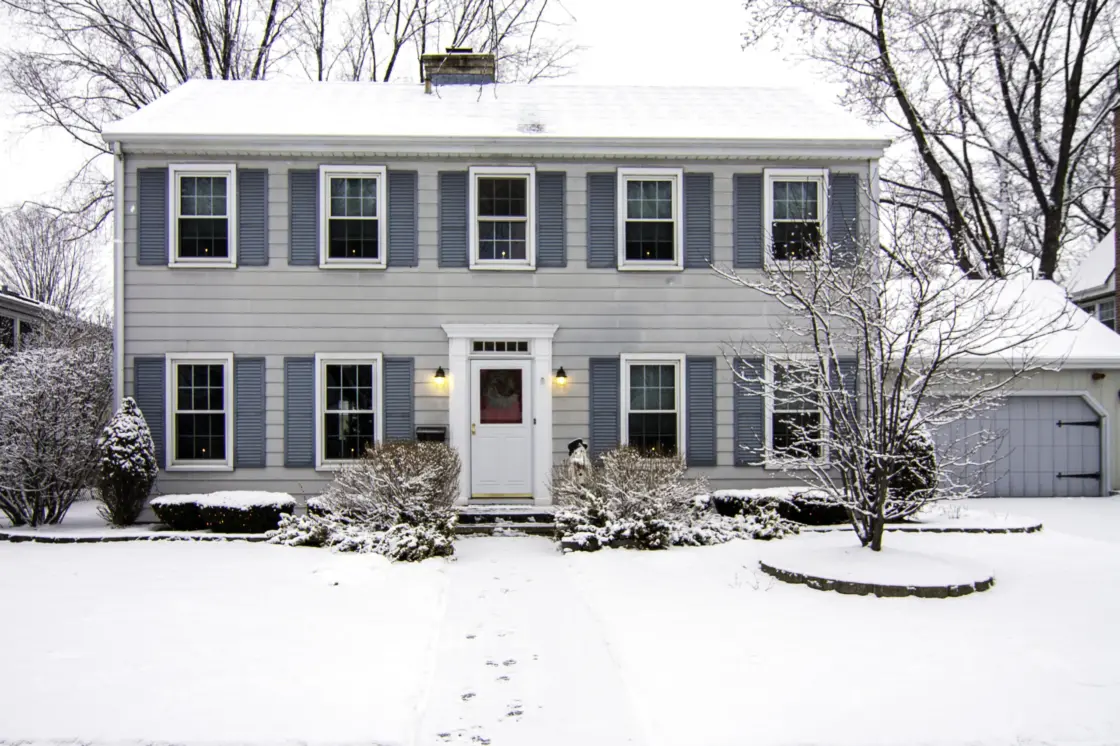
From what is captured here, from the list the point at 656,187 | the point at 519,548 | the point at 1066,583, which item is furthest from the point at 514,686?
the point at 656,187

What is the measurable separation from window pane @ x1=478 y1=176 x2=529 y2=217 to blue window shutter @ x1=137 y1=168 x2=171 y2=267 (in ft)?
14.7

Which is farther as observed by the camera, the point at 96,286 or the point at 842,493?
the point at 96,286

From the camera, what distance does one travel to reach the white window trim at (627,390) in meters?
12.4

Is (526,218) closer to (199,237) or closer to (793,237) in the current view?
(793,237)

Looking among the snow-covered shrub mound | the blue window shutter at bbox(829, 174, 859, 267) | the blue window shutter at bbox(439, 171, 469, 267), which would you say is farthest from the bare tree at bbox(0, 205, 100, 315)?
the blue window shutter at bbox(829, 174, 859, 267)

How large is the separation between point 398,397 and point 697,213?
5.14m

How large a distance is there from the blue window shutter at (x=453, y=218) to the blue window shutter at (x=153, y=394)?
4.30 meters

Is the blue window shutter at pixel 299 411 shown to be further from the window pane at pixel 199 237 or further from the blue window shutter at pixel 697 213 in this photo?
the blue window shutter at pixel 697 213

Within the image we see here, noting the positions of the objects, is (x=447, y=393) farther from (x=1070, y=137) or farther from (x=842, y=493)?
(x=1070, y=137)

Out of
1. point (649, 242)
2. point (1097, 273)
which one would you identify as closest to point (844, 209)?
point (649, 242)

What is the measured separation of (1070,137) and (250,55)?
21020 mm

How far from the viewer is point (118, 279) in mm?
12055

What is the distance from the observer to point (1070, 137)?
20.9 meters

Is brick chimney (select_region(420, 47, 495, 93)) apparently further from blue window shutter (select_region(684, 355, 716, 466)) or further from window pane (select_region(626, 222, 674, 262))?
blue window shutter (select_region(684, 355, 716, 466))
